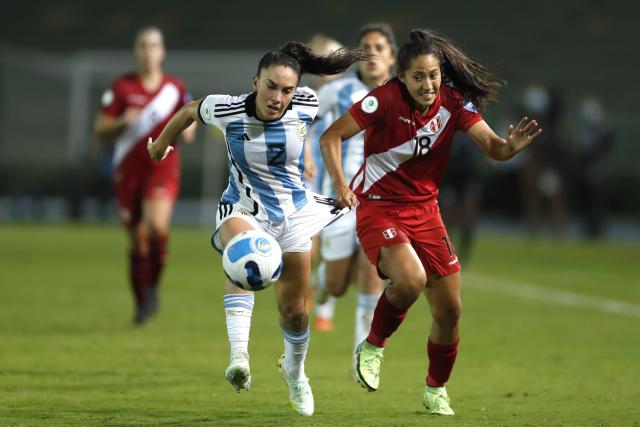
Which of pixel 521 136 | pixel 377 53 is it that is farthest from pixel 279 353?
pixel 521 136

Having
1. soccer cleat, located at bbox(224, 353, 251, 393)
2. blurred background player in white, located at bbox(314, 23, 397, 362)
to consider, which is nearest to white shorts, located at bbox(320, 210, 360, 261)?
blurred background player in white, located at bbox(314, 23, 397, 362)

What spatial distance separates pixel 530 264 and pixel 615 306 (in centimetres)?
539

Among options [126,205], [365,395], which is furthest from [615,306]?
[365,395]

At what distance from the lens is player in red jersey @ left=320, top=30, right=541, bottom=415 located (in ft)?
22.7

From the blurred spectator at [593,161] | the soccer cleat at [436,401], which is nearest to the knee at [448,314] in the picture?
the soccer cleat at [436,401]

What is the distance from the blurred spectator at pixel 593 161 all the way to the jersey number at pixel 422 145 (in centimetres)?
1832

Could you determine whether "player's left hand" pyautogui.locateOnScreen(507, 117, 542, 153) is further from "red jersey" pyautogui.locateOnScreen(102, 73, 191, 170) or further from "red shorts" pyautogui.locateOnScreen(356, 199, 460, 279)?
"red jersey" pyautogui.locateOnScreen(102, 73, 191, 170)

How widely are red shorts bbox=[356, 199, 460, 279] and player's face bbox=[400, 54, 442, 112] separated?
645 mm

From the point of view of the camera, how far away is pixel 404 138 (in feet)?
23.2

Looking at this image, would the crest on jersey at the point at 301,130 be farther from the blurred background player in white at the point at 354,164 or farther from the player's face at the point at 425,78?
the blurred background player in white at the point at 354,164

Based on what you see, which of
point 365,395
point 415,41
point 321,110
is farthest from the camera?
point 321,110

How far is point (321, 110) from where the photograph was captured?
30.6 ft

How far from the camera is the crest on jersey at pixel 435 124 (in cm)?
705

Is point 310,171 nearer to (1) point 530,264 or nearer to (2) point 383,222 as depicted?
(2) point 383,222
